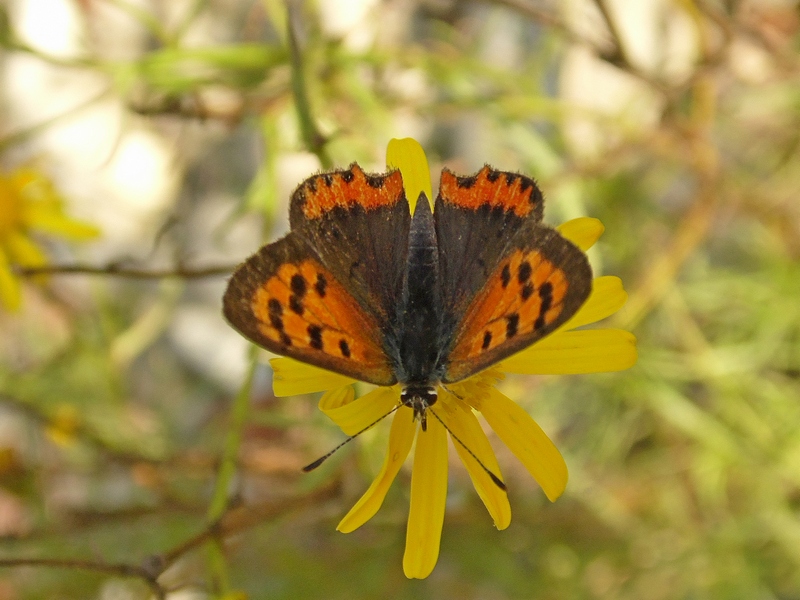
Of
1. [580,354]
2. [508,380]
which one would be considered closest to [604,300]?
[580,354]

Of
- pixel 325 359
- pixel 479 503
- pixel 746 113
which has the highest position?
pixel 746 113

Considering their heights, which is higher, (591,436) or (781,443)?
(591,436)

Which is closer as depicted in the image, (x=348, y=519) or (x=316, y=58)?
(x=348, y=519)

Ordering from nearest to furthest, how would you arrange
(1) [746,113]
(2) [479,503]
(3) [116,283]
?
(2) [479,503] → (1) [746,113] → (3) [116,283]

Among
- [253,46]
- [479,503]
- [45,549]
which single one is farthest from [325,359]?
[45,549]

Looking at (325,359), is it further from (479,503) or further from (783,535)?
(783,535)

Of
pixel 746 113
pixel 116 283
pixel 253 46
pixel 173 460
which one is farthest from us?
pixel 116 283

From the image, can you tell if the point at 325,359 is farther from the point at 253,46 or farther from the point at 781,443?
the point at 781,443
